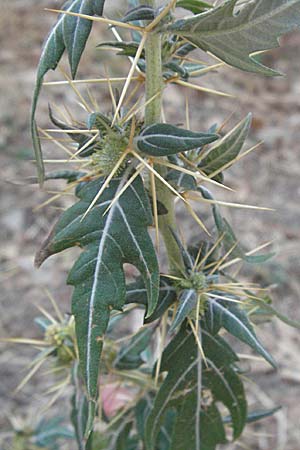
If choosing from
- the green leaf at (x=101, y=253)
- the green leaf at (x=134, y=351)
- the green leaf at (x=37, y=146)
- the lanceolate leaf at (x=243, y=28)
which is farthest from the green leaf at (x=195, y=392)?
the lanceolate leaf at (x=243, y=28)

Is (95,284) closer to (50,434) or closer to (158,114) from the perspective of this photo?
(158,114)

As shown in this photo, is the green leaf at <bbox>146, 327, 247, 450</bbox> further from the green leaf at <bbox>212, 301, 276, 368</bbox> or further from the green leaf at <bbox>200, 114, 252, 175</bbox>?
the green leaf at <bbox>200, 114, 252, 175</bbox>

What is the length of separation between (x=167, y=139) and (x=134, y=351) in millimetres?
540

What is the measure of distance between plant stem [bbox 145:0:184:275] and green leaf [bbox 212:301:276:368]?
0.10m

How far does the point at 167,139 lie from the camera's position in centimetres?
100

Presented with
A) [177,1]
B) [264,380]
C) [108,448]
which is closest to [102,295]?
[177,1]

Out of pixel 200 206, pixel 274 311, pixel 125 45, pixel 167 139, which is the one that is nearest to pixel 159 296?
pixel 274 311

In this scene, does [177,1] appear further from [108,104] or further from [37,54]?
[37,54]

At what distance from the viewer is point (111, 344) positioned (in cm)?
144

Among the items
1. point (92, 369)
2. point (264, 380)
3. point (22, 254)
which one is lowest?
point (264, 380)

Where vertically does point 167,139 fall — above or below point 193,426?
above

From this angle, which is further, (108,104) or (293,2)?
(108,104)

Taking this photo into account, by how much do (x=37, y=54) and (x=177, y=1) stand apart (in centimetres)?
336

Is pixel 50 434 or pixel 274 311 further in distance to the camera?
pixel 50 434
